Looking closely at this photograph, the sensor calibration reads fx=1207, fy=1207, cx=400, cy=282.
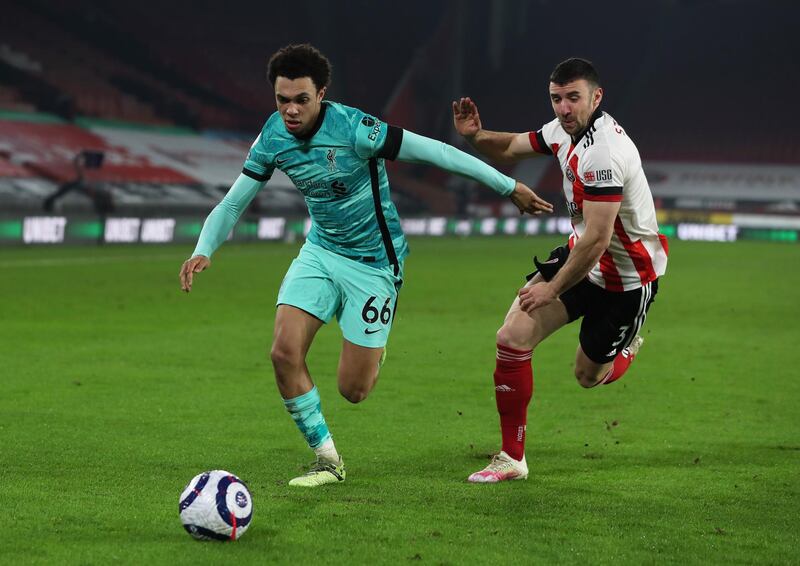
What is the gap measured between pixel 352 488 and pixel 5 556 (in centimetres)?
187

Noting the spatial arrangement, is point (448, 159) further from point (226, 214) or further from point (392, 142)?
point (226, 214)

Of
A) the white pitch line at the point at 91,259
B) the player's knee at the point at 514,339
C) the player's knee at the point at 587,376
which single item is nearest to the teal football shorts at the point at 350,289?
the player's knee at the point at 514,339

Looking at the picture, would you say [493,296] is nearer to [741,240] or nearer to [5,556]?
[5,556]

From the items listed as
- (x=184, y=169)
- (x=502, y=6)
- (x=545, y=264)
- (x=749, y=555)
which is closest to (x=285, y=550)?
(x=749, y=555)

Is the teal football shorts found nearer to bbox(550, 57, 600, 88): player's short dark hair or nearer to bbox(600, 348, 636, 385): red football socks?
bbox(550, 57, 600, 88): player's short dark hair

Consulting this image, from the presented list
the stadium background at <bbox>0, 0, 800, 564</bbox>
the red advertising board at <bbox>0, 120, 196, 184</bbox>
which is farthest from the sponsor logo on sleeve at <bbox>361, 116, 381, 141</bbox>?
the red advertising board at <bbox>0, 120, 196, 184</bbox>

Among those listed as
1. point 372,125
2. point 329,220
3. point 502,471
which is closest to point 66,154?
point 329,220

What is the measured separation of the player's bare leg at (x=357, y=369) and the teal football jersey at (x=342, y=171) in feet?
1.54

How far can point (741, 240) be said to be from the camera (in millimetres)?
44969

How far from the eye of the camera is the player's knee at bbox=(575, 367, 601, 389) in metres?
7.41

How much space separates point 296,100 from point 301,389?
144 centimetres

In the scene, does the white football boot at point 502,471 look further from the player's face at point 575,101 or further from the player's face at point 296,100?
the player's face at point 296,100

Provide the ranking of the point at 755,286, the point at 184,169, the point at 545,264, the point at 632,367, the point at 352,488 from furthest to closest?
the point at 184,169 → the point at 755,286 → the point at 632,367 → the point at 545,264 → the point at 352,488

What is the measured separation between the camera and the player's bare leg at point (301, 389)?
601 centimetres
